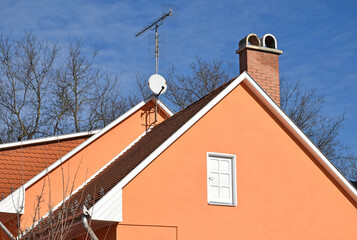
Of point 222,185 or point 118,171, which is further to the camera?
point 118,171

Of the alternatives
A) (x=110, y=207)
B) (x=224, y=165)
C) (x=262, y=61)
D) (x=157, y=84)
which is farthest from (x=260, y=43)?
(x=110, y=207)

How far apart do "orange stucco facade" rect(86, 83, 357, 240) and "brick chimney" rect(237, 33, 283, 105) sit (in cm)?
165

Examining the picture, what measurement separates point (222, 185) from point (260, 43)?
4.90m

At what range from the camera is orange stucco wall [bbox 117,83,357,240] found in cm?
1233

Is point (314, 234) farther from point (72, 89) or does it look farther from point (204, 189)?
point (72, 89)

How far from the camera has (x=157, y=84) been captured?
703 inches

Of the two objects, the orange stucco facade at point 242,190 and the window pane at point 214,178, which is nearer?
the orange stucco facade at point 242,190

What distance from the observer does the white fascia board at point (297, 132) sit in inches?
553

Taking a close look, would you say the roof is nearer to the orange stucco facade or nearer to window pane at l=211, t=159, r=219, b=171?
the orange stucco facade

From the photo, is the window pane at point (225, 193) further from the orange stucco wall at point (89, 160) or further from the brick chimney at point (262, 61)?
the orange stucco wall at point (89, 160)

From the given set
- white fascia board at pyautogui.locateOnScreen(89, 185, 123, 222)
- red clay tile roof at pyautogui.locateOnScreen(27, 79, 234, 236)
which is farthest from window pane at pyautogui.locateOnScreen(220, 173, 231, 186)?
white fascia board at pyautogui.locateOnScreen(89, 185, 123, 222)

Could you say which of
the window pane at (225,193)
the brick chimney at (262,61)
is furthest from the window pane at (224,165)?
the brick chimney at (262,61)

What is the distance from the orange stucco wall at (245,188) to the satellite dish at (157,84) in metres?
4.28

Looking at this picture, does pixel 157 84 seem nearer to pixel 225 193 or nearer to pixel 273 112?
pixel 273 112
